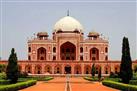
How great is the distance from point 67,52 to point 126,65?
34114mm

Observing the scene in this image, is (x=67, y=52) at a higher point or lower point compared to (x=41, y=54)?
higher

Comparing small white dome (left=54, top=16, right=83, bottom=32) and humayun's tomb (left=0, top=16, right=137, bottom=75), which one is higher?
small white dome (left=54, top=16, right=83, bottom=32)

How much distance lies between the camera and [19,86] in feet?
62.5

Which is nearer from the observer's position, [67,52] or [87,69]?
[87,69]

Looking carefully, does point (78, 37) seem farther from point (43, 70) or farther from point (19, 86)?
point (19, 86)

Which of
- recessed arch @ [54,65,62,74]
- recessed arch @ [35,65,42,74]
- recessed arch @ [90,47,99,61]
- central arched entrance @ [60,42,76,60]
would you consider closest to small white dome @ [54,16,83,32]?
central arched entrance @ [60,42,76,60]

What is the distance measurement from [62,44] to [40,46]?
3.30 meters

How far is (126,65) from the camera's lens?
24.0 meters

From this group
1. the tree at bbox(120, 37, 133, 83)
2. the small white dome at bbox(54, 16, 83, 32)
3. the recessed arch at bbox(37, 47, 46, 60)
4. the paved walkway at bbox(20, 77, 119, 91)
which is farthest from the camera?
the small white dome at bbox(54, 16, 83, 32)

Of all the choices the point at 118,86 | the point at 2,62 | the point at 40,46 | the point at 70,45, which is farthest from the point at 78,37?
the point at 118,86

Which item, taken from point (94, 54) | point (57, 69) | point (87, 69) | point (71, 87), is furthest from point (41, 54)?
point (71, 87)

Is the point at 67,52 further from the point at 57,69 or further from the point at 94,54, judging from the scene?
the point at 57,69

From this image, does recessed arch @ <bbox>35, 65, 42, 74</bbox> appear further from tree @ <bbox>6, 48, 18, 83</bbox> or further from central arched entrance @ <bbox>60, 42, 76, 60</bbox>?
tree @ <bbox>6, 48, 18, 83</bbox>

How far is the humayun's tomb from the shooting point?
5209 cm
